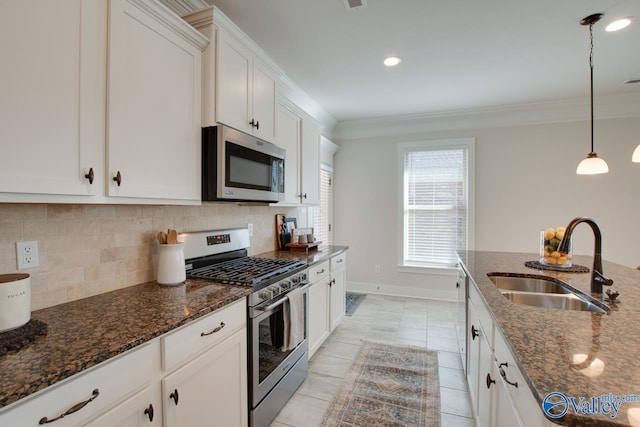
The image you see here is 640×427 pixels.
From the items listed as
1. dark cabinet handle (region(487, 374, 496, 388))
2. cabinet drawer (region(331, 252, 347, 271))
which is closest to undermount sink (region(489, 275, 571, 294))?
dark cabinet handle (region(487, 374, 496, 388))

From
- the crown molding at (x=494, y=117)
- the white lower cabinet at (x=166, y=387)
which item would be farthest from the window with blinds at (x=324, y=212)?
the white lower cabinet at (x=166, y=387)

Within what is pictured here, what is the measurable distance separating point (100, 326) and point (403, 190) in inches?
166

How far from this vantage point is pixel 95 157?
1.20 meters

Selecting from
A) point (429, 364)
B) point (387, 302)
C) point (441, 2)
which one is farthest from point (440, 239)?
point (441, 2)

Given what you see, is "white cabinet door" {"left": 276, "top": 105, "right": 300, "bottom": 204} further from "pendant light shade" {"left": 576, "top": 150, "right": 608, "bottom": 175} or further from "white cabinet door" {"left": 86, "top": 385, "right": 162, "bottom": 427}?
"pendant light shade" {"left": 576, "top": 150, "right": 608, "bottom": 175}

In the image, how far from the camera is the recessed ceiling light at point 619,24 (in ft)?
7.22

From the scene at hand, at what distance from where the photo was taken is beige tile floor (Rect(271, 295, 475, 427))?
6.70 ft

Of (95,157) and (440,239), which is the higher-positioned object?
(95,157)

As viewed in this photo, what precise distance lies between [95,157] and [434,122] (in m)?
4.32

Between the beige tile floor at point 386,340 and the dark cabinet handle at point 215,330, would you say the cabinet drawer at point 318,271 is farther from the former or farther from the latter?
the dark cabinet handle at point 215,330

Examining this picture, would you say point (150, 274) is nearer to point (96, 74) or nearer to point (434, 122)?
point (96, 74)

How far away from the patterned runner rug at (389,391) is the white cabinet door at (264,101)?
2.02 m

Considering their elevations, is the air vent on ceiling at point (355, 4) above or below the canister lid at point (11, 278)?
above

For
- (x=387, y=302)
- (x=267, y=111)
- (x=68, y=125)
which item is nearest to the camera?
(x=68, y=125)
